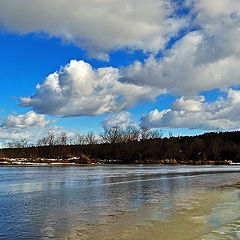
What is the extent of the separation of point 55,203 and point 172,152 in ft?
284

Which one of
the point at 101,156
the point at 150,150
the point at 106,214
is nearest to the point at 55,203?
the point at 106,214

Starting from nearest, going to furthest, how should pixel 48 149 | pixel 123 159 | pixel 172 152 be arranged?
1. pixel 123 159
2. pixel 172 152
3. pixel 48 149

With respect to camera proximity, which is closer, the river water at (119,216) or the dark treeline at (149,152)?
the river water at (119,216)

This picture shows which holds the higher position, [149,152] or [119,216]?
[149,152]

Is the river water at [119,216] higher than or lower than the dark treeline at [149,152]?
lower

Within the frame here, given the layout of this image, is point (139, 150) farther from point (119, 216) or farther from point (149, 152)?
point (119, 216)

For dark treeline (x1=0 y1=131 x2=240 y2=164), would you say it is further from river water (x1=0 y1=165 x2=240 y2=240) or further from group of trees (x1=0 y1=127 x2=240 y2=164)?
river water (x1=0 y1=165 x2=240 y2=240)

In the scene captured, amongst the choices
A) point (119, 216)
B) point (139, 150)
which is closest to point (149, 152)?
point (139, 150)

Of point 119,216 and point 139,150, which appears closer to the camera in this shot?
point 119,216

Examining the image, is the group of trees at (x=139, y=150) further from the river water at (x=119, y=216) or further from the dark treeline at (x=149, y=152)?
the river water at (x=119, y=216)

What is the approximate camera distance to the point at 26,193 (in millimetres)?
14383

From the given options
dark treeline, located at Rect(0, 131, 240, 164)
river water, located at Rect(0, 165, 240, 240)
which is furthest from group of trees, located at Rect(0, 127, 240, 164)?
river water, located at Rect(0, 165, 240, 240)

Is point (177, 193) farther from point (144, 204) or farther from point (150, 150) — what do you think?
point (150, 150)

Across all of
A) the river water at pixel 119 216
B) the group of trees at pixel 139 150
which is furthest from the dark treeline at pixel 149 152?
the river water at pixel 119 216
